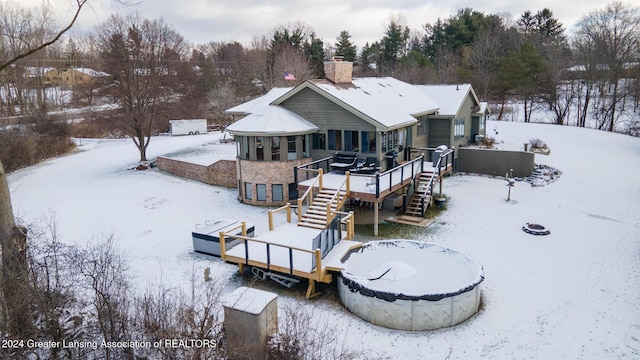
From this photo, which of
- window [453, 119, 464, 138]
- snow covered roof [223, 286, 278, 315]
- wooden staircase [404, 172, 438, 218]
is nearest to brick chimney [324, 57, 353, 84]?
wooden staircase [404, 172, 438, 218]

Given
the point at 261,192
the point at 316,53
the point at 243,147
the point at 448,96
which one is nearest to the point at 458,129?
the point at 448,96

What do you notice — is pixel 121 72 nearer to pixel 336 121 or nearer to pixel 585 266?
pixel 336 121

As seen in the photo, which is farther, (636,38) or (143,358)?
(636,38)

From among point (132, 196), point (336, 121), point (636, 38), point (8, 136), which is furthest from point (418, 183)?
point (636, 38)

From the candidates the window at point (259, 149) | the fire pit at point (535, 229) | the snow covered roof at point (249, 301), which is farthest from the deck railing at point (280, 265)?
the fire pit at point (535, 229)

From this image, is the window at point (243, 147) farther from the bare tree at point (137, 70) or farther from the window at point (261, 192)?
the bare tree at point (137, 70)

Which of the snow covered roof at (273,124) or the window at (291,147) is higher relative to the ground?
the snow covered roof at (273,124)

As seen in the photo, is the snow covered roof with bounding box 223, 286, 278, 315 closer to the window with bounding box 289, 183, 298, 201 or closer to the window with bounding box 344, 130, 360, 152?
the window with bounding box 289, 183, 298, 201
